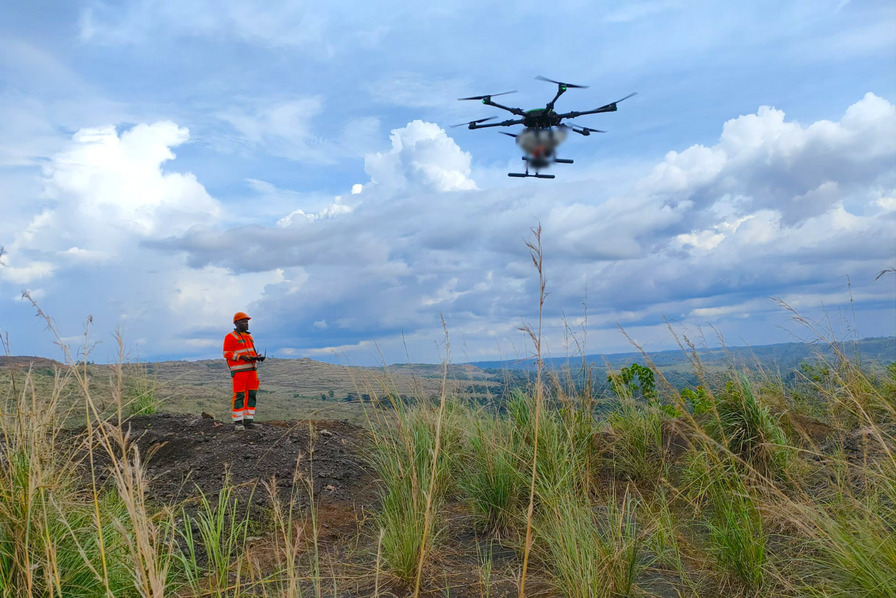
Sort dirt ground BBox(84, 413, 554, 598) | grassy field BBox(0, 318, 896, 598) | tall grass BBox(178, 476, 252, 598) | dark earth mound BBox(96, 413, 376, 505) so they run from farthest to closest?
dark earth mound BBox(96, 413, 376, 505) → dirt ground BBox(84, 413, 554, 598) → tall grass BBox(178, 476, 252, 598) → grassy field BBox(0, 318, 896, 598)

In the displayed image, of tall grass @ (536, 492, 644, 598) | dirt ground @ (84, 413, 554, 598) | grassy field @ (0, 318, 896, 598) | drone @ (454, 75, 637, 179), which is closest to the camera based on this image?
grassy field @ (0, 318, 896, 598)

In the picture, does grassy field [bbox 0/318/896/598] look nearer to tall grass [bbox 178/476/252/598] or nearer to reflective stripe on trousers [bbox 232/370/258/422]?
tall grass [bbox 178/476/252/598]

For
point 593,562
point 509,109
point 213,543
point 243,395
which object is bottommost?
point 593,562

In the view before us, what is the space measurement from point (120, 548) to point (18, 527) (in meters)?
0.54

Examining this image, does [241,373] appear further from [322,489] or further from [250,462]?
[322,489]

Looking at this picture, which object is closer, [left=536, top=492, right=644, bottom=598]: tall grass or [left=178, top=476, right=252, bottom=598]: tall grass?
[left=536, top=492, right=644, bottom=598]: tall grass

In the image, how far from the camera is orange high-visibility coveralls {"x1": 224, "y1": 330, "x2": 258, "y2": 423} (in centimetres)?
949

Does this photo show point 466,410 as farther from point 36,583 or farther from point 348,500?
point 36,583

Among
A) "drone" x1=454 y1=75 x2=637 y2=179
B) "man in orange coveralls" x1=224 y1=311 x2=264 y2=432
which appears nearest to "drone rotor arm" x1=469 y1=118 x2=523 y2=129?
"drone" x1=454 y1=75 x2=637 y2=179

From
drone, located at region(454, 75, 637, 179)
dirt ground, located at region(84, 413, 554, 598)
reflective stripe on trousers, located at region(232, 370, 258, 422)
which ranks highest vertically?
drone, located at region(454, 75, 637, 179)

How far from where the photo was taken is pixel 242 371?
959 cm

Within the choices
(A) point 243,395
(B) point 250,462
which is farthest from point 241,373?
A: (B) point 250,462

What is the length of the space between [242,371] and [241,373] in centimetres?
4

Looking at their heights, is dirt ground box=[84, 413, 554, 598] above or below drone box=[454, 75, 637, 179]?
below
